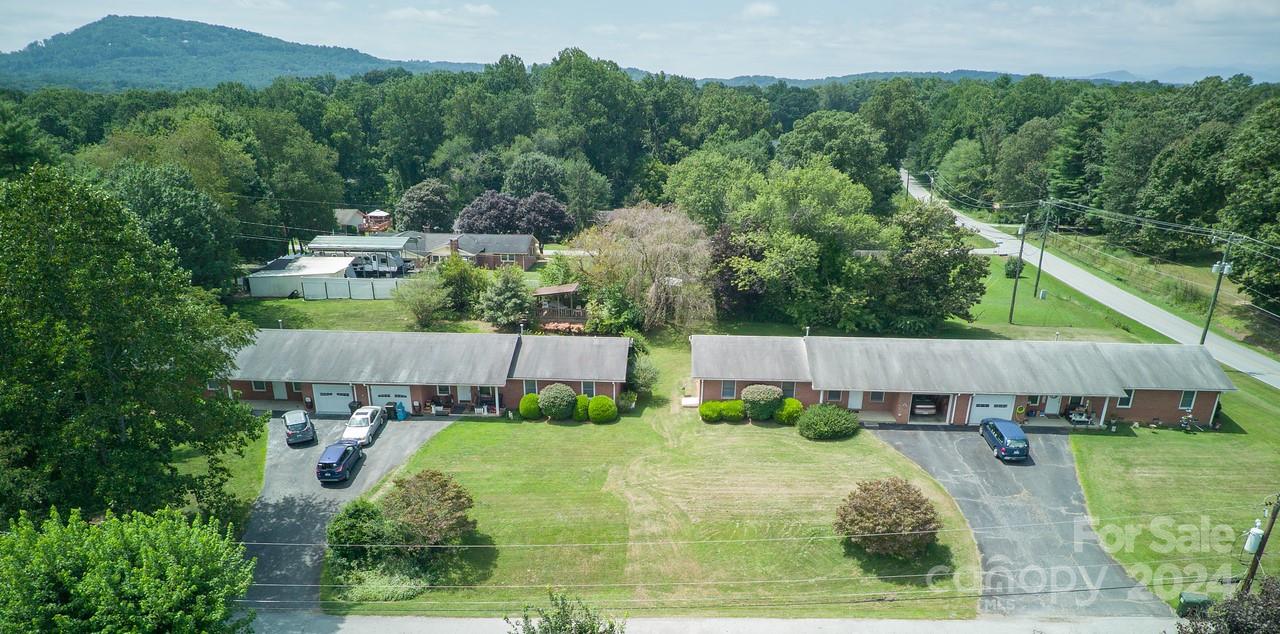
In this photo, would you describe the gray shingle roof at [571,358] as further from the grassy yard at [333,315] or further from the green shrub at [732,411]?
the grassy yard at [333,315]

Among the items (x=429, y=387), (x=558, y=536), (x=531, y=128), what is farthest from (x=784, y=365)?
(x=531, y=128)

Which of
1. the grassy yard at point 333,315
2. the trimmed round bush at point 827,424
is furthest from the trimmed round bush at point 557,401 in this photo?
the grassy yard at point 333,315

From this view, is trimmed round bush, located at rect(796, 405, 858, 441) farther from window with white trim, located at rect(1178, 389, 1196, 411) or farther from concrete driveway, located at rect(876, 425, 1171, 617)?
window with white trim, located at rect(1178, 389, 1196, 411)

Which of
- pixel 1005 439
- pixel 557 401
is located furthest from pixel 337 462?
→ pixel 1005 439

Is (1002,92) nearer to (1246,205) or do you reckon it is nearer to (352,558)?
(1246,205)

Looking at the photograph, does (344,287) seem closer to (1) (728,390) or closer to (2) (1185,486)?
(1) (728,390)
